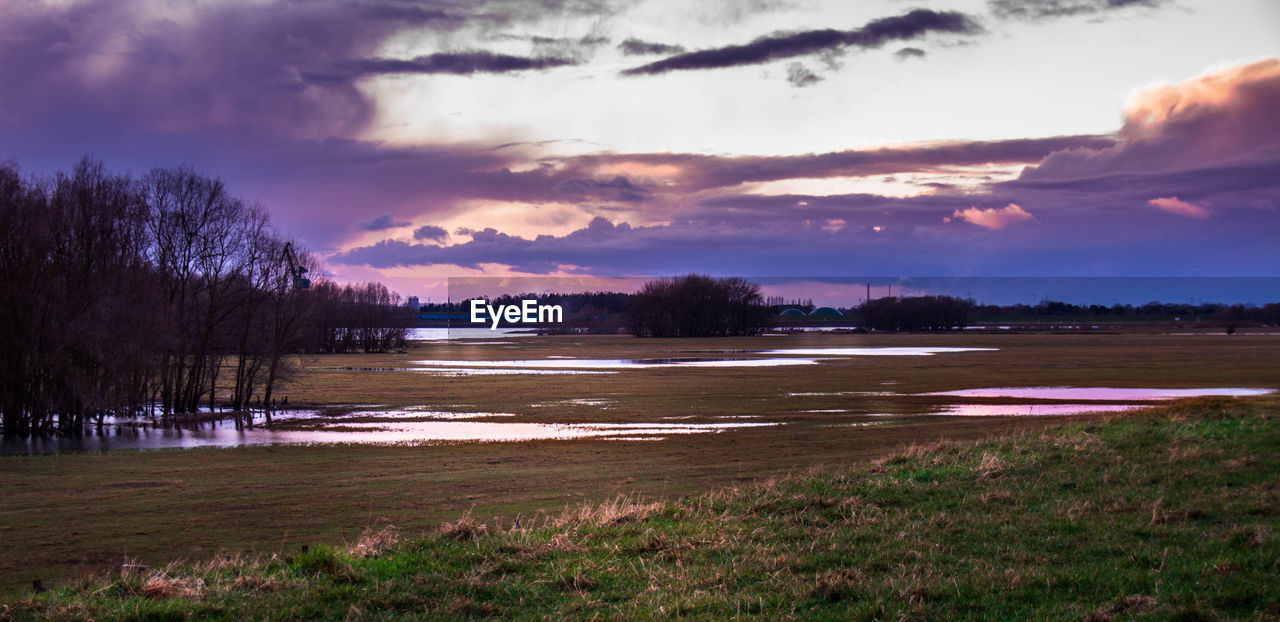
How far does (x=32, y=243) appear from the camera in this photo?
153 ft

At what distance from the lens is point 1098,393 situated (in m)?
48.2

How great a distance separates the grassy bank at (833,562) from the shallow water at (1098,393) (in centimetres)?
3338

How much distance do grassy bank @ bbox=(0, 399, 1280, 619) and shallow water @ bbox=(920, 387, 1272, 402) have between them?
33.4 metres

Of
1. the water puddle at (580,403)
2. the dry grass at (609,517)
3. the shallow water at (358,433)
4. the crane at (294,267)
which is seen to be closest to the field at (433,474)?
the water puddle at (580,403)

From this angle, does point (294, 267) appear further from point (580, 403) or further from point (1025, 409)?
point (1025, 409)

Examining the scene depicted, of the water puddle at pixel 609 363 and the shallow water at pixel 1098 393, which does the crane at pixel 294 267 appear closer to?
the water puddle at pixel 609 363

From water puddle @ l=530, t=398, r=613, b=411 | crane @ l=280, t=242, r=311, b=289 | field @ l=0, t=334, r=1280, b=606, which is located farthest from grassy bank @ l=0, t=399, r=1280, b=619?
crane @ l=280, t=242, r=311, b=289

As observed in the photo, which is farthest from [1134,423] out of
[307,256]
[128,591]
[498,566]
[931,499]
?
[307,256]

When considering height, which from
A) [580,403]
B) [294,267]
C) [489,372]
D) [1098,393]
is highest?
[294,267]

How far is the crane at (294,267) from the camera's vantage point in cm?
7137

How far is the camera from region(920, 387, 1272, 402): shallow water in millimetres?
45000

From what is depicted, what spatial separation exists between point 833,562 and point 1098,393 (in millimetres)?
44528

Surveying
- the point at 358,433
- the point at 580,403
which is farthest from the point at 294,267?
the point at 358,433

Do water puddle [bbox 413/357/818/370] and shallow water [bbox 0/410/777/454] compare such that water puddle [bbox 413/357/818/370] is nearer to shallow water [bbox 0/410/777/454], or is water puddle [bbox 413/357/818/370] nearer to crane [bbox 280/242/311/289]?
crane [bbox 280/242/311/289]
